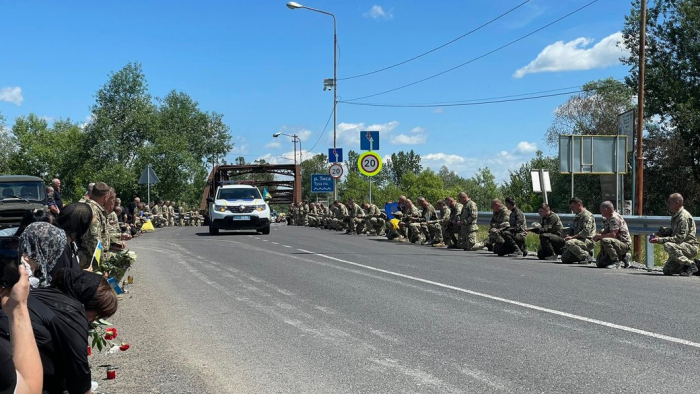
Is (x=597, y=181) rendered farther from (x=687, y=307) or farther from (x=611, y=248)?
(x=687, y=307)

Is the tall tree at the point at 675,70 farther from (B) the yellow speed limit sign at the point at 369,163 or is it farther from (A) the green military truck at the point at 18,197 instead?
(A) the green military truck at the point at 18,197

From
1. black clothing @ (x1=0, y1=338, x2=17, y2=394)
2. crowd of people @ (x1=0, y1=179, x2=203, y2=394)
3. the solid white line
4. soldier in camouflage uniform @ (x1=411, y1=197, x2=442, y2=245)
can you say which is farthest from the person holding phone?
soldier in camouflage uniform @ (x1=411, y1=197, x2=442, y2=245)

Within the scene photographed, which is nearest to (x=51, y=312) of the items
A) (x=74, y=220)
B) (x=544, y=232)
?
(x=74, y=220)

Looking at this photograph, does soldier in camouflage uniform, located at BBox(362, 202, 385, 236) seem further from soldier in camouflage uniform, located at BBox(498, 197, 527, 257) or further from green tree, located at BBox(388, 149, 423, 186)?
green tree, located at BBox(388, 149, 423, 186)

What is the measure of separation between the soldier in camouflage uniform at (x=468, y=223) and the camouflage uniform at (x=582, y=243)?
15.0 ft

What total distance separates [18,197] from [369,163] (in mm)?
14079

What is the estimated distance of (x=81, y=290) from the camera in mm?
3818

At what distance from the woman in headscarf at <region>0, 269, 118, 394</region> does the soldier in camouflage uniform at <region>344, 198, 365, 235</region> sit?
86.3 ft

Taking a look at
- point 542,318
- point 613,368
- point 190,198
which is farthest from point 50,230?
point 190,198

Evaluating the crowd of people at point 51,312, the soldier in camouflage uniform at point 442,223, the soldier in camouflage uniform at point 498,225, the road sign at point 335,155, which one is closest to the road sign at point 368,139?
the soldier in camouflage uniform at point 442,223

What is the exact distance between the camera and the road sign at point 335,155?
126 ft

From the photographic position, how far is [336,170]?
38250 mm

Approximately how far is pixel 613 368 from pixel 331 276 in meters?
7.19

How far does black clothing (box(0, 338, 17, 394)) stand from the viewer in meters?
2.57
